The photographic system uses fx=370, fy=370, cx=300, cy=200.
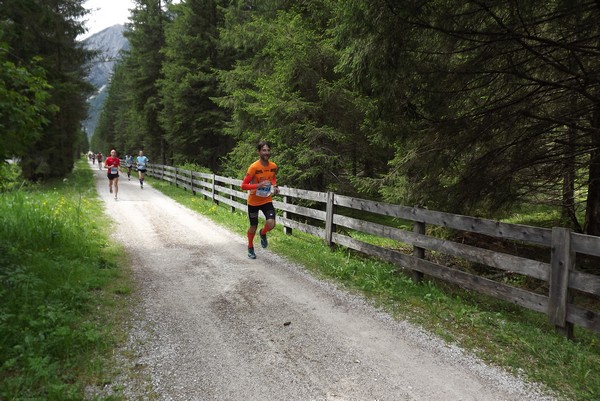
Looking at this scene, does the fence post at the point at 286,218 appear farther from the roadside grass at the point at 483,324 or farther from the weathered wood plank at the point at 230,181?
the weathered wood plank at the point at 230,181

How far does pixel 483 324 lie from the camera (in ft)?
14.1

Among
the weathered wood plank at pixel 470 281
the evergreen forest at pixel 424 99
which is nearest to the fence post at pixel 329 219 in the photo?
the weathered wood plank at pixel 470 281

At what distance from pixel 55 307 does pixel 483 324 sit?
4.85m

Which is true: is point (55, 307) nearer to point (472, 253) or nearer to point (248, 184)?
point (248, 184)

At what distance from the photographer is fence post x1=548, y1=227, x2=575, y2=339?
3877 millimetres

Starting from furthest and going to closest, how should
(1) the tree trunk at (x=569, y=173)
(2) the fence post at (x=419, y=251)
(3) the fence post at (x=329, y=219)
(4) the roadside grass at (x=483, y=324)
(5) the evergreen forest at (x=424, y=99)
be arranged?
1. (3) the fence post at (x=329, y=219)
2. (1) the tree trunk at (x=569, y=173)
3. (2) the fence post at (x=419, y=251)
4. (5) the evergreen forest at (x=424, y=99)
5. (4) the roadside grass at (x=483, y=324)

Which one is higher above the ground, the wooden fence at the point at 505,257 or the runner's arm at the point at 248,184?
the runner's arm at the point at 248,184

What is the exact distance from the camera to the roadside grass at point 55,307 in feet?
9.84

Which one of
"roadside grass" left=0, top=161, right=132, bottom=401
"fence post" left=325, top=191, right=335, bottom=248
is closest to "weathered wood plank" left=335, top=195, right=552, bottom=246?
"fence post" left=325, top=191, right=335, bottom=248

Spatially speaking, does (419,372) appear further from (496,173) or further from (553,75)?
(553,75)

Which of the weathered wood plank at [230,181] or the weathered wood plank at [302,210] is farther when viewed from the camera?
the weathered wood plank at [230,181]

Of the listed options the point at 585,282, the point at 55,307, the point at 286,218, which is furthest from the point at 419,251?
the point at 55,307

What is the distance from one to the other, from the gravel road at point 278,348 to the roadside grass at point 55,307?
11.1 inches

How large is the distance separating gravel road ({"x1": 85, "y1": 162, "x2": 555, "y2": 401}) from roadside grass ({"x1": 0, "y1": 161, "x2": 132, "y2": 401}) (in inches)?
11.1
